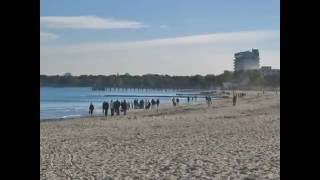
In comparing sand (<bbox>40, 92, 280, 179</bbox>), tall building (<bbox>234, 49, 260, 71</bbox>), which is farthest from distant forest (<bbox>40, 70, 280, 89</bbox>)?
sand (<bbox>40, 92, 280, 179</bbox>)

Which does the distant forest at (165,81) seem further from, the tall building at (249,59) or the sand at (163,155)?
the sand at (163,155)

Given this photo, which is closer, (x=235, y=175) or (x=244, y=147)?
(x=235, y=175)

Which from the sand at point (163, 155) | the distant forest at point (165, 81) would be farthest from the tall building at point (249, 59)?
the sand at point (163, 155)

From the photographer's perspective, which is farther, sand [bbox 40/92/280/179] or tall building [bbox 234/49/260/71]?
tall building [bbox 234/49/260/71]

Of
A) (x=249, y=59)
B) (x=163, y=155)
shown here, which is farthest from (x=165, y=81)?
(x=163, y=155)

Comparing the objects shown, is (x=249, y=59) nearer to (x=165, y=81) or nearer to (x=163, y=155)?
(x=165, y=81)

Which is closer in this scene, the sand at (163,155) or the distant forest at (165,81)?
the sand at (163,155)

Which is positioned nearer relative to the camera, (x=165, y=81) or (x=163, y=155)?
(x=163, y=155)

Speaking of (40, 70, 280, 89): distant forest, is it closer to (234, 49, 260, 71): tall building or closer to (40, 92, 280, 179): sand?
(234, 49, 260, 71): tall building
